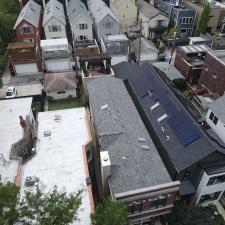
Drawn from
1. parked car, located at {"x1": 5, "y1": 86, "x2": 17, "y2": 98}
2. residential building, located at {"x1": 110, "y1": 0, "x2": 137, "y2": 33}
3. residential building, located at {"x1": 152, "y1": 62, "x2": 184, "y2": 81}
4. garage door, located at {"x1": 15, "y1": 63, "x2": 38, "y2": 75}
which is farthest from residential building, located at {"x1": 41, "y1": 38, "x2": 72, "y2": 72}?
residential building, located at {"x1": 110, "y1": 0, "x2": 137, "y2": 33}

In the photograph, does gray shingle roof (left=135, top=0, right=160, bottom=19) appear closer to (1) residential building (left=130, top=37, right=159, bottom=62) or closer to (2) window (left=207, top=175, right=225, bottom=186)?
(1) residential building (left=130, top=37, right=159, bottom=62)

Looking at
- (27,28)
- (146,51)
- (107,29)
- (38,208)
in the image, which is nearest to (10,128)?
(38,208)

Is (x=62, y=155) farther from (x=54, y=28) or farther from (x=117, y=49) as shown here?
(x=54, y=28)

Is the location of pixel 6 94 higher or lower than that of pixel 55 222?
lower

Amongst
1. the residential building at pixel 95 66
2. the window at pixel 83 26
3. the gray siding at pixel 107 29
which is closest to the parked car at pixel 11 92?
the residential building at pixel 95 66

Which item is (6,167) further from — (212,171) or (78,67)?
(78,67)

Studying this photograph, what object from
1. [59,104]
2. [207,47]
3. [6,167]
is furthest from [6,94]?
[207,47]
